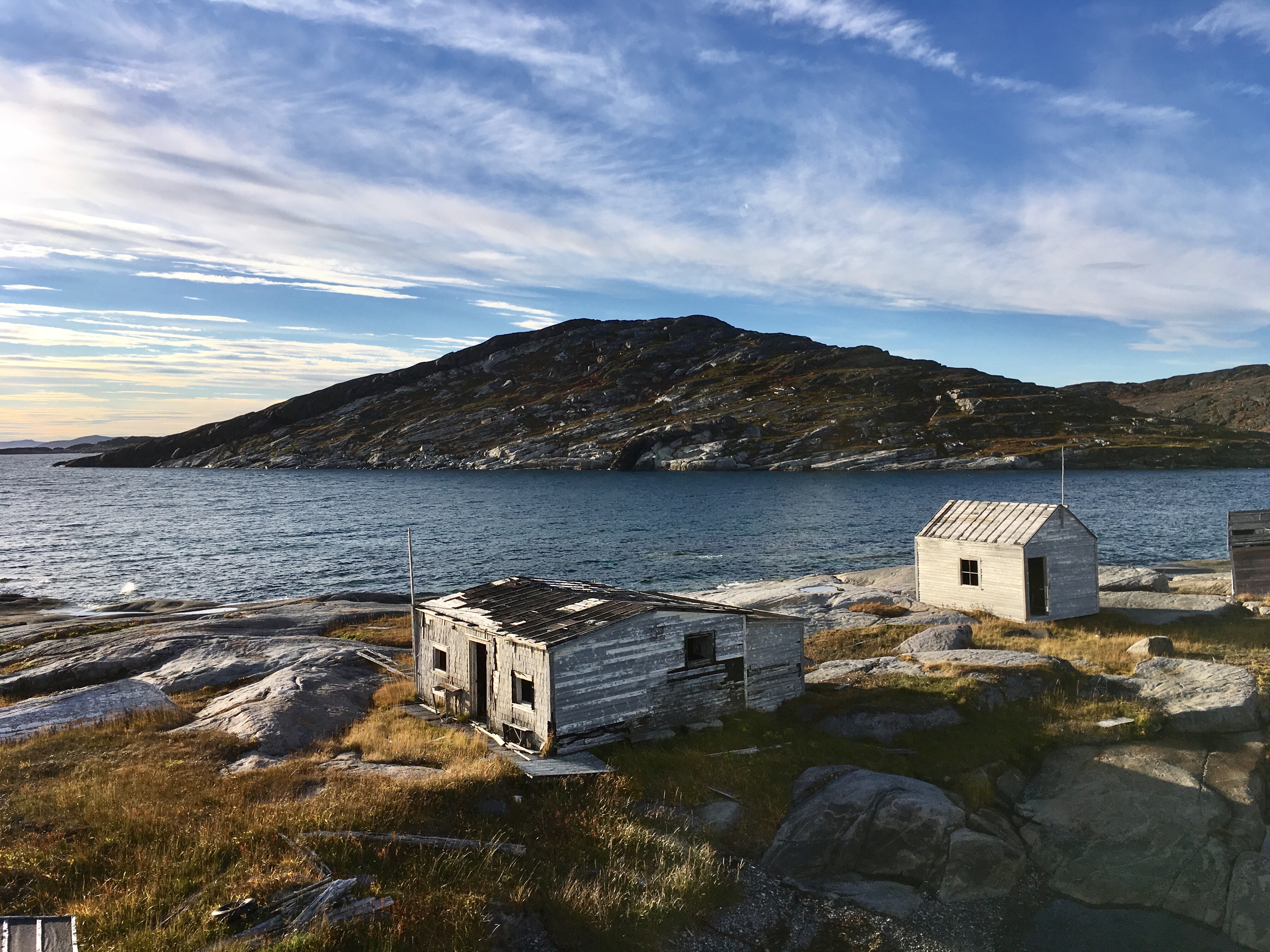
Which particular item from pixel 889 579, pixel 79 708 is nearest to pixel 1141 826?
pixel 79 708

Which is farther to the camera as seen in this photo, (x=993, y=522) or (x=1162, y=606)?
(x=1162, y=606)

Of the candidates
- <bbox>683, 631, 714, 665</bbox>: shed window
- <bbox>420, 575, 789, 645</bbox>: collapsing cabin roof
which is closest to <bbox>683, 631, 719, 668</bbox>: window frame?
<bbox>683, 631, 714, 665</bbox>: shed window

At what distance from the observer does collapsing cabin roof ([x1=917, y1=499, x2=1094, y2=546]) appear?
108 feet

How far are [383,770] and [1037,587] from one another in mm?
28393

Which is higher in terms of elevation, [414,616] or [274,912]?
[414,616]

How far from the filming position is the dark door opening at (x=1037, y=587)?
33.2m

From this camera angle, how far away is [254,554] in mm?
73750

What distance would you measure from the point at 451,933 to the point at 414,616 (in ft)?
45.0

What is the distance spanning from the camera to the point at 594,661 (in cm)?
1914

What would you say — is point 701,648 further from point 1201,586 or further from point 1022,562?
point 1201,586

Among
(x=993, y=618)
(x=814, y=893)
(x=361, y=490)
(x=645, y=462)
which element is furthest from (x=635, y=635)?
(x=645, y=462)

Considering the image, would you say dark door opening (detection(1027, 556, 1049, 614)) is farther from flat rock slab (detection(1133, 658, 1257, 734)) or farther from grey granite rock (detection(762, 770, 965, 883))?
grey granite rock (detection(762, 770, 965, 883))

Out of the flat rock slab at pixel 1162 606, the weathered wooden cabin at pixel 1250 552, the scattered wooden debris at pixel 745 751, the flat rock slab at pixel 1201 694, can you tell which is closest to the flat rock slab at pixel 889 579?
the flat rock slab at pixel 1162 606

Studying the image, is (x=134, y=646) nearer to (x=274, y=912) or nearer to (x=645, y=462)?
(x=274, y=912)
